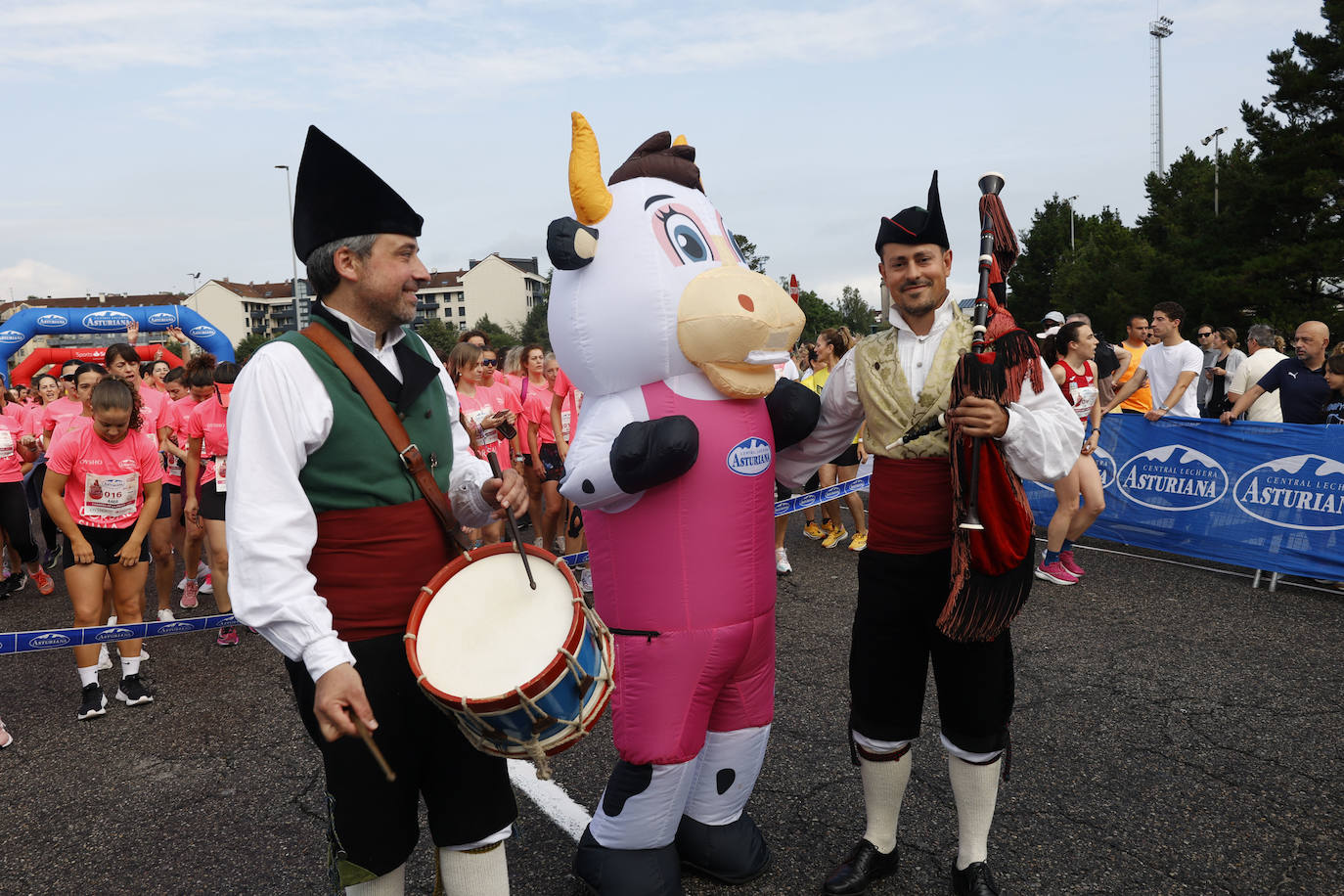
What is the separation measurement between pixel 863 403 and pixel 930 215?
→ 64 centimetres

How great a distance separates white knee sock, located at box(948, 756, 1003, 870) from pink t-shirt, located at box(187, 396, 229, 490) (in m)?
4.77

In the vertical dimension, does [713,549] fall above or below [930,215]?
below

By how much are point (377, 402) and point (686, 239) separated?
3.96 ft

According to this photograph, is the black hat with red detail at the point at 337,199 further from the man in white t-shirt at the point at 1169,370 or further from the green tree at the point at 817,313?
the green tree at the point at 817,313

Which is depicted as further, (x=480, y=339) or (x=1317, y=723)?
(x=480, y=339)

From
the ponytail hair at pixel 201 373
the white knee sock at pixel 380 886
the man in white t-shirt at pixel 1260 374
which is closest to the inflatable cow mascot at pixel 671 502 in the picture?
the white knee sock at pixel 380 886

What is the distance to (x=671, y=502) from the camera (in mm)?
2805

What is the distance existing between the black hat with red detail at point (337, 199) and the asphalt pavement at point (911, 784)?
2.15m

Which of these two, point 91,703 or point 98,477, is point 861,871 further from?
point 98,477

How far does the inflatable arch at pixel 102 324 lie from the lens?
18781 mm

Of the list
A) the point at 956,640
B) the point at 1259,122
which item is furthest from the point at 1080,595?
the point at 1259,122

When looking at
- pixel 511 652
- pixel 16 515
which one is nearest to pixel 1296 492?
pixel 511 652

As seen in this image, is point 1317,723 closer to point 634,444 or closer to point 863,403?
point 863,403

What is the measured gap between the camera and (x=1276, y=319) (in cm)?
2323
